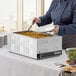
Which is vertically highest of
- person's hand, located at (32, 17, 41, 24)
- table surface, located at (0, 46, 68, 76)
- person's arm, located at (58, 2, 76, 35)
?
person's hand, located at (32, 17, 41, 24)

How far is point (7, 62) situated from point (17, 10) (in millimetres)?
2047

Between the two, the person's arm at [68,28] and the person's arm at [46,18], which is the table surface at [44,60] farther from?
the person's arm at [46,18]

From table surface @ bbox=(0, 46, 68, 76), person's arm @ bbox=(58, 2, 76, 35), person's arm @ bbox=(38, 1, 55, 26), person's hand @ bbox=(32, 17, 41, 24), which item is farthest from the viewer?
person's arm @ bbox=(38, 1, 55, 26)

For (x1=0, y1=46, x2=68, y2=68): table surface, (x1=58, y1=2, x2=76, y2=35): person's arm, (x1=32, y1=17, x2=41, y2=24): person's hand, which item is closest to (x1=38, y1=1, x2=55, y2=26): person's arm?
(x1=32, y1=17, x2=41, y2=24): person's hand

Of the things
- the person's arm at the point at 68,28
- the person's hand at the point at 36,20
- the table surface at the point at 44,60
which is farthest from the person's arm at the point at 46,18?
the table surface at the point at 44,60

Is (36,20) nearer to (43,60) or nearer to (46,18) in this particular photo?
(46,18)

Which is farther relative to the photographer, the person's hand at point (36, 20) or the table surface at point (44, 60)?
the person's hand at point (36, 20)

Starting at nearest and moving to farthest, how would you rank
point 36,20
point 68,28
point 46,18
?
point 68,28
point 36,20
point 46,18

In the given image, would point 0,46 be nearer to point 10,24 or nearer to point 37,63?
point 37,63

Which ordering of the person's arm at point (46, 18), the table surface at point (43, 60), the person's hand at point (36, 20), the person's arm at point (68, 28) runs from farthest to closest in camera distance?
1. the person's arm at point (46, 18)
2. the person's hand at point (36, 20)
3. the person's arm at point (68, 28)
4. the table surface at point (43, 60)

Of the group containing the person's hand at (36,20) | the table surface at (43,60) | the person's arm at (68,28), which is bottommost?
the table surface at (43,60)

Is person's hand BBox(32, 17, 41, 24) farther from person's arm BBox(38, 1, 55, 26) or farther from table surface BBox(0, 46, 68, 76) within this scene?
table surface BBox(0, 46, 68, 76)

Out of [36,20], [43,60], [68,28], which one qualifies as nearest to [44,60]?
[43,60]

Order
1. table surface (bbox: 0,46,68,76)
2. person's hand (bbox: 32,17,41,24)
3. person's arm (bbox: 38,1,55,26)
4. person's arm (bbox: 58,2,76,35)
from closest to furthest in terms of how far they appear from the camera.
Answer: table surface (bbox: 0,46,68,76), person's arm (bbox: 58,2,76,35), person's hand (bbox: 32,17,41,24), person's arm (bbox: 38,1,55,26)
